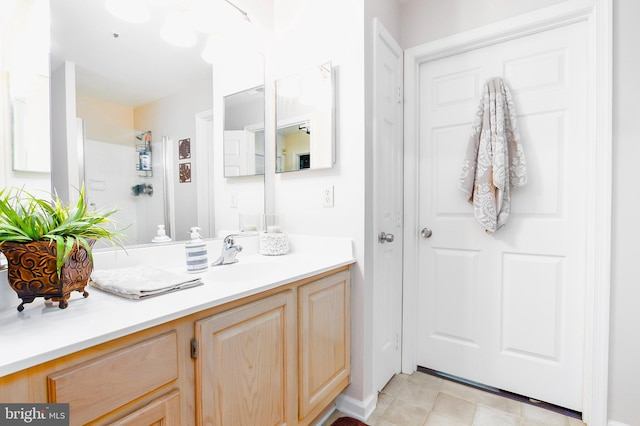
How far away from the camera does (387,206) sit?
179 centimetres

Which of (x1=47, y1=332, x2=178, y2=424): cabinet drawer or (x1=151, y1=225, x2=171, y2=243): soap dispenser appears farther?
(x1=151, y1=225, x2=171, y2=243): soap dispenser

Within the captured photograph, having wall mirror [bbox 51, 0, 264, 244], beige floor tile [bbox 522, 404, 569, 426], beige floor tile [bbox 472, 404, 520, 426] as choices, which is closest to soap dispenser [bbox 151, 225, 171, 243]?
wall mirror [bbox 51, 0, 264, 244]

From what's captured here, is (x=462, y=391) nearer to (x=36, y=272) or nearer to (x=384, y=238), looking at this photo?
(x=384, y=238)

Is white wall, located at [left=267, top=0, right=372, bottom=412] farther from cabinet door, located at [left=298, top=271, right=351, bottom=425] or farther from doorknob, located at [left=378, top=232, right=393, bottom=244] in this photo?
doorknob, located at [left=378, top=232, right=393, bottom=244]

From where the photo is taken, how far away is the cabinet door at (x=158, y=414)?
0.70 metres

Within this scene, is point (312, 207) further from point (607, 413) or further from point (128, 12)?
point (607, 413)

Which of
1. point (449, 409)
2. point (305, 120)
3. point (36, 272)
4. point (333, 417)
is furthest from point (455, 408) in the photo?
point (36, 272)

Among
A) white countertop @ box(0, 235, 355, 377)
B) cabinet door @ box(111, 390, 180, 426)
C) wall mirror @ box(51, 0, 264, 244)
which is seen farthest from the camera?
wall mirror @ box(51, 0, 264, 244)

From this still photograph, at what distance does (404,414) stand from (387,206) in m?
1.13

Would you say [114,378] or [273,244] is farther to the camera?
[273,244]

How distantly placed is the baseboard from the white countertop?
0.77 meters

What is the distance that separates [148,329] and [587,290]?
1.94m

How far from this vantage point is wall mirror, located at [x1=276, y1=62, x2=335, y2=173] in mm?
1599

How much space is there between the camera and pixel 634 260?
1.36 metres
